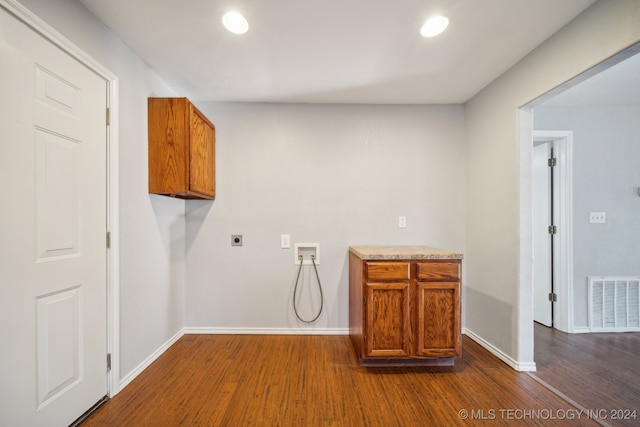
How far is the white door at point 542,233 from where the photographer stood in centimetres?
289

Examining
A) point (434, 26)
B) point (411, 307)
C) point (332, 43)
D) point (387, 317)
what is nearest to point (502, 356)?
point (411, 307)

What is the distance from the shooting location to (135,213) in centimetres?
192

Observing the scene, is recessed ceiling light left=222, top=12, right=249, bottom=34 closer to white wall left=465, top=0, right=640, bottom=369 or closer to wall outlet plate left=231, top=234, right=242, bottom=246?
wall outlet plate left=231, top=234, right=242, bottom=246

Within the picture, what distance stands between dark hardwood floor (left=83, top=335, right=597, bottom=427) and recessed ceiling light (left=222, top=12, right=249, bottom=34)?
232 cm

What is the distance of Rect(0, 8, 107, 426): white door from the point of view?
1139 millimetres

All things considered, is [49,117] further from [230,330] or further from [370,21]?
[230,330]

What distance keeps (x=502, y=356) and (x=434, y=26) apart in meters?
2.50

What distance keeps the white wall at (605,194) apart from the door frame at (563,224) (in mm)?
65

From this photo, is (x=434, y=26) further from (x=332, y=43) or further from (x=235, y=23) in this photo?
(x=235, y=23)

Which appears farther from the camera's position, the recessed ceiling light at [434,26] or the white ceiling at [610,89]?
the white ceiling at [610,89]

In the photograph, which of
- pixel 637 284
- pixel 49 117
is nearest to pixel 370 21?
pixel 49 117

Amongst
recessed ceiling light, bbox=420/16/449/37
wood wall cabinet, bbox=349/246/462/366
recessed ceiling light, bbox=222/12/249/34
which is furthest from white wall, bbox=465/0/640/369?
recessed ceiling light, bbox=222/12/249/34

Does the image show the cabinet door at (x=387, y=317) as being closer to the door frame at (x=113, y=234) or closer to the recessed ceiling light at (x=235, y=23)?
the door frame at (x=113, y=234)

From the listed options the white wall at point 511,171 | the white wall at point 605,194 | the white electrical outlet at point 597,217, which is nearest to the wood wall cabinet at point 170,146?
the white wall at point 511,171
